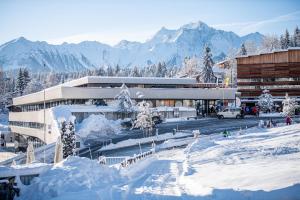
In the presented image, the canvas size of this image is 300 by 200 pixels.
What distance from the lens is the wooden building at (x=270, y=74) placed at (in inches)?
3051

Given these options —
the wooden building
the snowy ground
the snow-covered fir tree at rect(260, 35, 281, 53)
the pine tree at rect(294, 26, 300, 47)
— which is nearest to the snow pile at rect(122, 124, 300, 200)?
the snowy ground

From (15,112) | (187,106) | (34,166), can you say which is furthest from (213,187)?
(15,112)

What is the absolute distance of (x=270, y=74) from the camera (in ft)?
258

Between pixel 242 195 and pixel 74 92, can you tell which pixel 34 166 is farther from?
pixel 74 92

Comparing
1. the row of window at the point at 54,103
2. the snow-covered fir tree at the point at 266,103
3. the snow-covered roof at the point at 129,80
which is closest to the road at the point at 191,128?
the row of window at the point at 54,103

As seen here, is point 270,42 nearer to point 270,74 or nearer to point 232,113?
point 270,74

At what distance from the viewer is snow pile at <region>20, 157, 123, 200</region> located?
47.3ft

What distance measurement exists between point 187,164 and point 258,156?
12.3 feet

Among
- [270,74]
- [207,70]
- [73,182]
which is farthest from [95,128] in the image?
[207,70]

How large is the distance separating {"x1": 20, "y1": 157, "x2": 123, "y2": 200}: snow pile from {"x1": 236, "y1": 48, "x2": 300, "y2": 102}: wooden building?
2588 inches

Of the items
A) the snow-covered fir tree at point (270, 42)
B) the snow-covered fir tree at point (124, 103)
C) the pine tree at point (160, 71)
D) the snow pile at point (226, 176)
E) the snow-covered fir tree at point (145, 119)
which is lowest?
the snow pile at point (226, 176)

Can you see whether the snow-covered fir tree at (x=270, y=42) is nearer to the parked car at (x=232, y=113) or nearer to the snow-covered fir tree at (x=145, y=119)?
the parked car at (x=232, y=113)

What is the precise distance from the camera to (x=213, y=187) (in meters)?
15.3

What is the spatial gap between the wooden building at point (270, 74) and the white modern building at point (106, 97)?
19.3 feet
